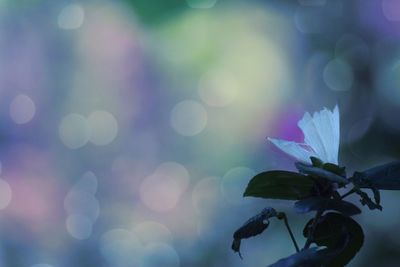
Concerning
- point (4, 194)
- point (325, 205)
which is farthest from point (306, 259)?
point (4, 194)

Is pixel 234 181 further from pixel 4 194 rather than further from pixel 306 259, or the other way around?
pixel 306 259

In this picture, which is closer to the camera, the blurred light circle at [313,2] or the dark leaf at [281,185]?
the dark leaf at [281,185]

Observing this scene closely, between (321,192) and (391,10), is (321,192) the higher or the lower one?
the lower one

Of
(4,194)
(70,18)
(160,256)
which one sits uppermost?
(70,18)

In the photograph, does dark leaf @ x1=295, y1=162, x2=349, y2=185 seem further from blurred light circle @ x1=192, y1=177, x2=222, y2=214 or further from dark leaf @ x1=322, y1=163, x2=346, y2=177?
blurred light circle @ x1=192, y1=177, x2=222, y2=214

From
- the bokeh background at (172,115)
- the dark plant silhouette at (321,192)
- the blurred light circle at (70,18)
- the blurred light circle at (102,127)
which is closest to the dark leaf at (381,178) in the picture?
the dark plant silhouette at (321,192)

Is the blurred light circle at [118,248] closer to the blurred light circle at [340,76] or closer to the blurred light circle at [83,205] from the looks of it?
the blurred light circle at [83,205]

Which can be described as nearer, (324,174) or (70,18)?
(324,174)
